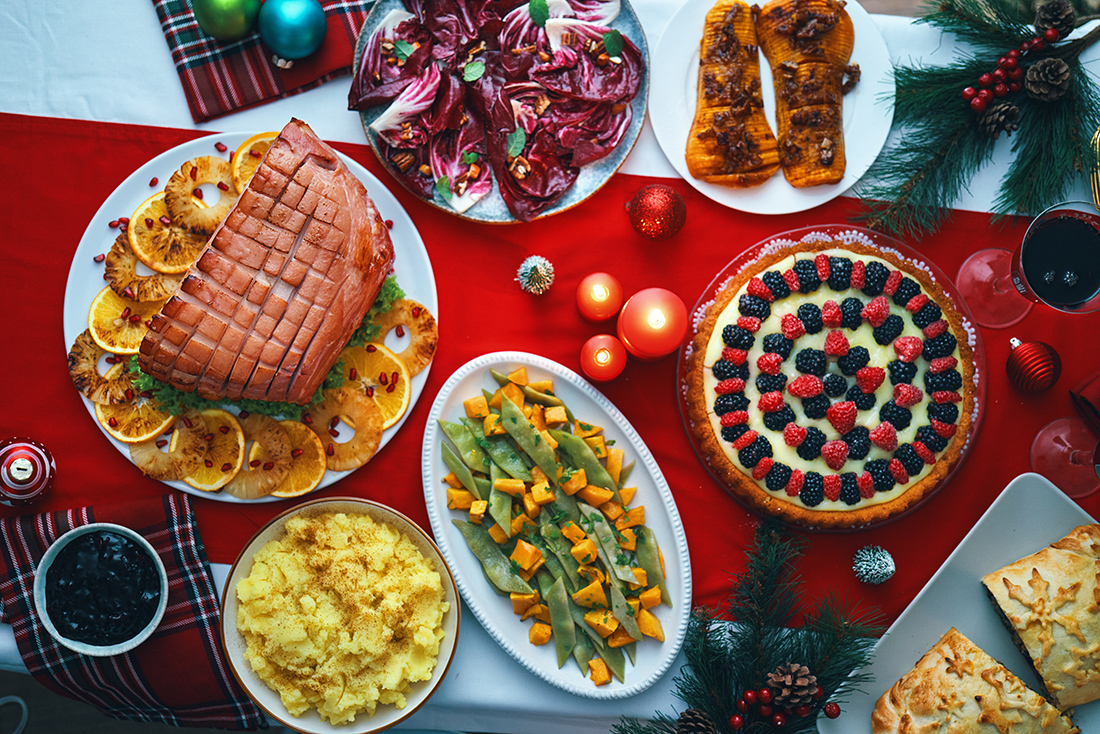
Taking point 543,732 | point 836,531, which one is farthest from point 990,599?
point 543,732

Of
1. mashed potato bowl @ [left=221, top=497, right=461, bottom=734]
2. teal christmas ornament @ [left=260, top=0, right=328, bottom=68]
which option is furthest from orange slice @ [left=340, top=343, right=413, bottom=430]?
Answer: teal christmas ornament @ [left=260, top=0, right=328, bottom=68]

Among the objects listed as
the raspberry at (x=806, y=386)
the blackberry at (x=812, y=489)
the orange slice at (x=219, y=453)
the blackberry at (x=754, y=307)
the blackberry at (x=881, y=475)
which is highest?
the blackberry at (x=754, y=307)

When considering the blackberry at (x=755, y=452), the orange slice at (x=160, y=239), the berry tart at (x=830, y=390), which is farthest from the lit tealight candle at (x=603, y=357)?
the orange slice at (x=160, y=239)

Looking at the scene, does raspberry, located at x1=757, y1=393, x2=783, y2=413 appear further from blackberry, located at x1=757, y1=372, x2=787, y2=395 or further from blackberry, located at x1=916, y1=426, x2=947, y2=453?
blackberry, located at x1=916, y1=426, x2=947, y2=453

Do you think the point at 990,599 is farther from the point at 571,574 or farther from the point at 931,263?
the point at 571,574

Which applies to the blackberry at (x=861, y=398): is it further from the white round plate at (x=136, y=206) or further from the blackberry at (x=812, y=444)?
the white round plate at (x=136, y=206)

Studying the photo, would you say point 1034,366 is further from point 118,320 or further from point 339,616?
point 118,320

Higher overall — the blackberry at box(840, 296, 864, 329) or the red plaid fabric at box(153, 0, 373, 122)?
the red plaid fabric at box(153, 0, 373, 122)
